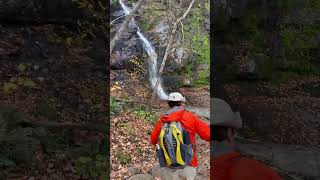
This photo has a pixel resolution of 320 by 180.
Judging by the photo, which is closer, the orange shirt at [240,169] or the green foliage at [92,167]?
the orange shirt at [240,169]

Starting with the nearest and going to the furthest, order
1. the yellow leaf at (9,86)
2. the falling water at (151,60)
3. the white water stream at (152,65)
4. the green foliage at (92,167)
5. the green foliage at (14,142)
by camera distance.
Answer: the green foliage at (14,142)
the green foliage at (92,167)
the yellow leaf at (9,86)
the white water stream at (152,65)
the falling water at (151,60)

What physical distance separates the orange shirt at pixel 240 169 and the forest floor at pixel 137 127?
598 centimetres

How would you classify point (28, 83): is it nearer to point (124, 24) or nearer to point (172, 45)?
point (124, 24)

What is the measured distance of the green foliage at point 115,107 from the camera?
9.97 meters

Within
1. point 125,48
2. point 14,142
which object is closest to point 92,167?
point 14,142

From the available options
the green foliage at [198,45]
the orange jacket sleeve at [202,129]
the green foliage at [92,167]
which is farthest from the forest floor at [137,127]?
the orange jacket sleeve at [202,129]

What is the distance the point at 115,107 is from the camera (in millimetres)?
10203

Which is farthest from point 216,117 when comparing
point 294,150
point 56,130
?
point 294,150

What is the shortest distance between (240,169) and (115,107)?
851 centimetres

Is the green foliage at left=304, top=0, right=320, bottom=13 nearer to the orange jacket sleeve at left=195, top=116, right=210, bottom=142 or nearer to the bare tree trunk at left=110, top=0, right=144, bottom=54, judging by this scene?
the bare tree trunk at left=110, top=0, right=144, bottom=54

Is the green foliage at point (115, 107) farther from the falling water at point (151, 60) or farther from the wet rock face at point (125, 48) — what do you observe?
the wet rock face at point (125, 48)

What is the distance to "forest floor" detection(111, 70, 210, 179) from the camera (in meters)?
8.26

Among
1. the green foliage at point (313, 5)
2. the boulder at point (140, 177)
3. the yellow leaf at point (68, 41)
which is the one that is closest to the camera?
the boulder at point (140, 177)

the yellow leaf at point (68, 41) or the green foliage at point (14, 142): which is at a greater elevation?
the yellow leaf at point (68, 41)
